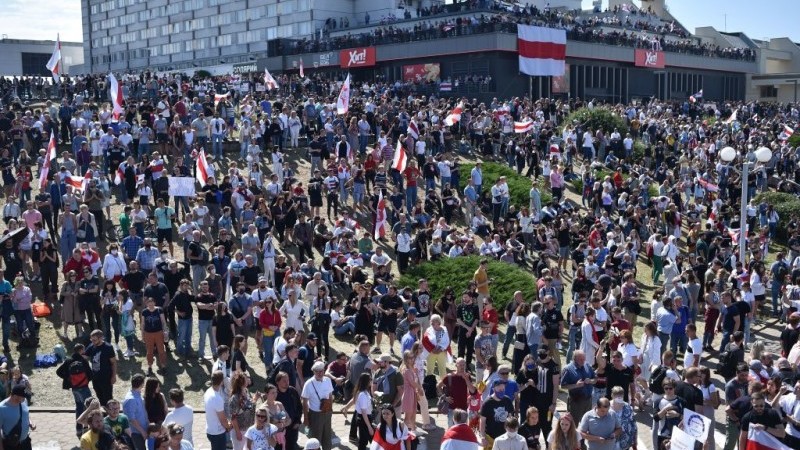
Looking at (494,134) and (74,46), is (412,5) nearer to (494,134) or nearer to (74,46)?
(494,134)

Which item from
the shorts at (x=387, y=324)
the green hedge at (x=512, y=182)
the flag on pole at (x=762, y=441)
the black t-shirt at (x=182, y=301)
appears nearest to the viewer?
the flag on pole at (x=762, y=441)

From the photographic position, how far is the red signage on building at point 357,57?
4922 cm

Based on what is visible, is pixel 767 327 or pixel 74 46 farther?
pixel 74 46

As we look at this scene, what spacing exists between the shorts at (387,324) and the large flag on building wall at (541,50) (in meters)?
30.9

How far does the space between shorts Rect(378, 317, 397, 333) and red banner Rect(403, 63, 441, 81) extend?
105ft

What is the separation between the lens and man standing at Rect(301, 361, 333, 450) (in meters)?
11.8

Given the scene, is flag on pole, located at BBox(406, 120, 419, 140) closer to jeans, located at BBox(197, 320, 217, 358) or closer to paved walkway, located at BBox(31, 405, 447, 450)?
jeans, located at BBox(197, 320, 217, 358)

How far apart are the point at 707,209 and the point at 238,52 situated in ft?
165

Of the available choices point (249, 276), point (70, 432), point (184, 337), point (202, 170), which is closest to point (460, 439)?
point (70, 432)

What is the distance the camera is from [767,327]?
2034 centimetres

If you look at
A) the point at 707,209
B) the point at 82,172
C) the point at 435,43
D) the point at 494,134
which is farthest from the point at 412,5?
the point at 82,172

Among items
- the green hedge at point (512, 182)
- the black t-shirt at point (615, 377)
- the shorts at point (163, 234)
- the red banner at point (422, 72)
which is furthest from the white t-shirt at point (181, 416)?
the red banner at point (422, 72)

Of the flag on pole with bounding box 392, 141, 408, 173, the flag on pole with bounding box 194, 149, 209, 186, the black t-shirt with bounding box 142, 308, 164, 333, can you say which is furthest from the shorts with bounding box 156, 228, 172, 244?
the flag on pole with bounding box 392, 141, 408, 173

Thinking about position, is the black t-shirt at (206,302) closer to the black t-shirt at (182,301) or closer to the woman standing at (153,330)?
the black t-shirt at (182,301)
